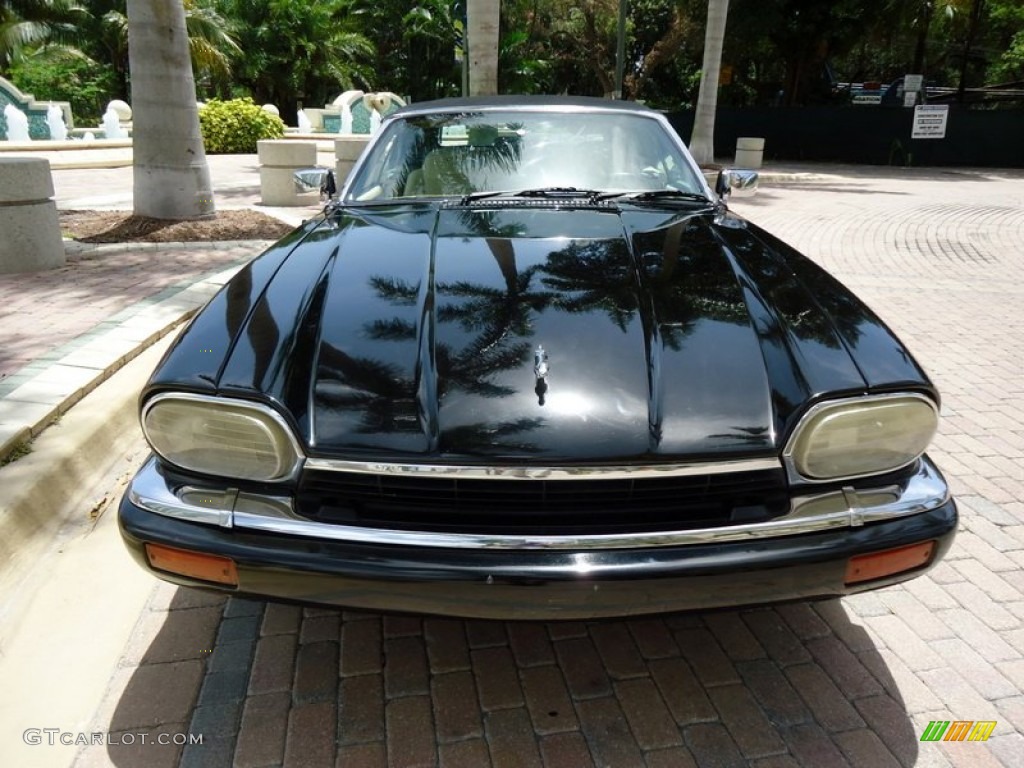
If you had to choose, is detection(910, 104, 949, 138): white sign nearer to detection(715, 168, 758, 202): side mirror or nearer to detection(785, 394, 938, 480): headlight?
detection(715, 168, 758, 202): side mirror

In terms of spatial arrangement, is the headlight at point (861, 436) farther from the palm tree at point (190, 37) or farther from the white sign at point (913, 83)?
the palm tree at point (190, 37)

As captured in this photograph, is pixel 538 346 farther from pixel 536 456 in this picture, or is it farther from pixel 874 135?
pixel 874 135

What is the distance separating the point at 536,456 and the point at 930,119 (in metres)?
23.2

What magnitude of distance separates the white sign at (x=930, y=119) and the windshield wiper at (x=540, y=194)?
70.4 ft

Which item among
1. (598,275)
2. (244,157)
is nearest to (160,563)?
(598,275)

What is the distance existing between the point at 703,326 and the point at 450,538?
Answer: 915mm

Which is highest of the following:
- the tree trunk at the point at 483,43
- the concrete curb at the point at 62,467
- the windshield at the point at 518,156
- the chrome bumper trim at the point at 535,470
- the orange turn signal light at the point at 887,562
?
the tree trunk at the point at 483,43

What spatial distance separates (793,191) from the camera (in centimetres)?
1489

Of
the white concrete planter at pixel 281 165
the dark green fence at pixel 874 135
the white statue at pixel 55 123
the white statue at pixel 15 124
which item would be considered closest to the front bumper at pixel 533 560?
the white concrete planter at pixel 281 165

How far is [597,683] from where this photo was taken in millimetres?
A: 2139

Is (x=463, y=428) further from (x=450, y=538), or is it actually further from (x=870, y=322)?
(x=870, y=322)

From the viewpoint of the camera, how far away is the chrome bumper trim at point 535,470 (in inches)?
66.9

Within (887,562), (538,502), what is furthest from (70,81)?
(887,562)

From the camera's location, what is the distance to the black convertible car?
5.57 ft
